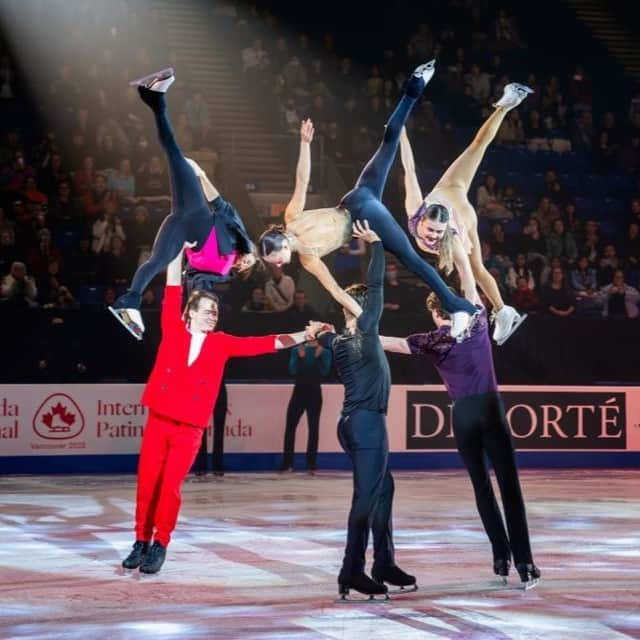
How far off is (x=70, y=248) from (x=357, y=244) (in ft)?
12.0

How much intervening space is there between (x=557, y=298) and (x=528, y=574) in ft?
31.6

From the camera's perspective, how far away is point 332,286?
22.2ft

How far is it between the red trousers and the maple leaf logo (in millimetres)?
7472

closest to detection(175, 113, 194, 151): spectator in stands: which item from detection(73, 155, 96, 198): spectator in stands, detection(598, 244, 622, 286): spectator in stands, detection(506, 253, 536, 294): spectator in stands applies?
detection(73, 155, 96, 198): spectator in stands

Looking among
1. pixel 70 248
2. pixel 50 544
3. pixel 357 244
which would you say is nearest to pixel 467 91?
pixel 357 244

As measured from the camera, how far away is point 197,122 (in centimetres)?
1827

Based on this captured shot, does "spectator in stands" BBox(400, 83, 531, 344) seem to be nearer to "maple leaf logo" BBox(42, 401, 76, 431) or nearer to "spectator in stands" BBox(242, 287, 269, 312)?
"spectator in stands" BBox(242, 287, 269, 312)

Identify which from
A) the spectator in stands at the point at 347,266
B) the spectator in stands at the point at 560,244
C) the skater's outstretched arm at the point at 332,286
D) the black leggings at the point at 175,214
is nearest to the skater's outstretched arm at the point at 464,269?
the skater's outstretched arm at the point at 332,286

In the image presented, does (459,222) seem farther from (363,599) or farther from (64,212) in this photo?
(64,212)

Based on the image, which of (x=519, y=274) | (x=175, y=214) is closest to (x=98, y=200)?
(x=519, y=274)

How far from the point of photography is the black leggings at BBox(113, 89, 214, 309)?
7117 mm

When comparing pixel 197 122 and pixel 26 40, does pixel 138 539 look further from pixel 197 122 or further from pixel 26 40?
pixel 26 40

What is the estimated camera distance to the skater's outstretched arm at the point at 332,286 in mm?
6660

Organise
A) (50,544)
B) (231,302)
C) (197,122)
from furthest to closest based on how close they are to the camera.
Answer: (197,122) < (231,302) < (50,544)
